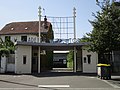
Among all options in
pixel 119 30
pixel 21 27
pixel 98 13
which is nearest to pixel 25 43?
pixel 98 13

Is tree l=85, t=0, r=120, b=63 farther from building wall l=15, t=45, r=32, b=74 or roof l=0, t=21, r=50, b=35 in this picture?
roof l=0, t=21, r=50, b=35

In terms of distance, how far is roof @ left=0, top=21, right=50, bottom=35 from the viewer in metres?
46.5

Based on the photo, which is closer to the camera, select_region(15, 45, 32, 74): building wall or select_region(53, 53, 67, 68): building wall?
select_region(15, 45, 32, 74): building wall

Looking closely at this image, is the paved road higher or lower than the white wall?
lower

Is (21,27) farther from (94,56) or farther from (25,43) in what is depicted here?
(94,56)

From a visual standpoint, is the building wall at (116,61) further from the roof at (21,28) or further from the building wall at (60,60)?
the building wall at (60,60)

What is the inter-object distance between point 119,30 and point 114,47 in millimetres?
1552

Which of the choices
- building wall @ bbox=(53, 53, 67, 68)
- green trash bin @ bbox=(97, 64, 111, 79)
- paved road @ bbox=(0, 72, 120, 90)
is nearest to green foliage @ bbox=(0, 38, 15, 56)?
paved road @ bbox=(0, 72, 120, 90)

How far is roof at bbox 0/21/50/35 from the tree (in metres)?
22.2

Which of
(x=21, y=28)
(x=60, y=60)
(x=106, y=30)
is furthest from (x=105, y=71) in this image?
(x=60, y=60)

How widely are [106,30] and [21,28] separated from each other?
94.5ft

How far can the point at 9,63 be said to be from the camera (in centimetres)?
3769

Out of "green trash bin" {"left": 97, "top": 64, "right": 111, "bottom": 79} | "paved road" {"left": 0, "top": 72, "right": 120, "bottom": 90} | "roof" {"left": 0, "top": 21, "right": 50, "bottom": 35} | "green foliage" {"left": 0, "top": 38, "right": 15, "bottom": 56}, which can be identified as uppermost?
"roof" {"left": 0, "top": 21, "right": 50, "bottom": 35}

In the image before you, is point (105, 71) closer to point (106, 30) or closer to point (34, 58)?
point (106, 30)
